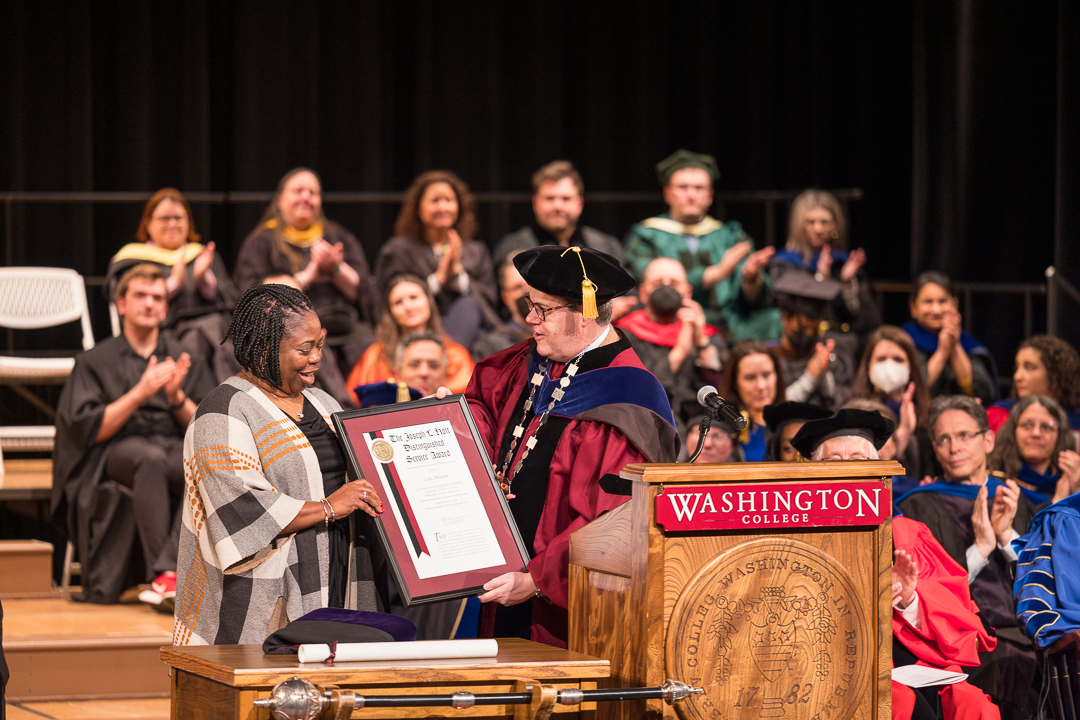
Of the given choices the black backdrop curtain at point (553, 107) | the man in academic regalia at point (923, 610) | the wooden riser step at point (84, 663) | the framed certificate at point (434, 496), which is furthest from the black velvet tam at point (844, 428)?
the black backdrop curtain at point (553, 107)

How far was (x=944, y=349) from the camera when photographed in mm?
6508

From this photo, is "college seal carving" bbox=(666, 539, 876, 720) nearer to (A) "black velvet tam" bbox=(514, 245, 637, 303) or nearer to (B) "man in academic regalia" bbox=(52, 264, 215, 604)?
(A) "black velvet tam" bbox=(514, 245, 637, 303)

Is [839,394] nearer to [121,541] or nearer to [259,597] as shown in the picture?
[121,541]

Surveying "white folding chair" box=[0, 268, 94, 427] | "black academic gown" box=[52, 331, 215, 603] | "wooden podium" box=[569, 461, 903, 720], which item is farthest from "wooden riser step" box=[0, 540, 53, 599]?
"wooden podium" box=[569, 461, 903, 720]

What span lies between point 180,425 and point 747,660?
3.79 m

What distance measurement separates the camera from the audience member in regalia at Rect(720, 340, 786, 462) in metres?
5.55

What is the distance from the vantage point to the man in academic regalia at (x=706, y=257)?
7105 millimetres

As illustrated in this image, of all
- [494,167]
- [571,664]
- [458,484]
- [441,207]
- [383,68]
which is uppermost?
[383,68]

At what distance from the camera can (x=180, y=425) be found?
5496 millimetres

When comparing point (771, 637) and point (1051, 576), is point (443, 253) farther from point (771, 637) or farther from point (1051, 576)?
point (771, 637)

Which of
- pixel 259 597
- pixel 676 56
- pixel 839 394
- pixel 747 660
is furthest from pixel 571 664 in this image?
pixel 676 56

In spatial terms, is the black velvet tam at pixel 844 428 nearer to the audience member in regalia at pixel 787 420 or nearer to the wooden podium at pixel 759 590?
the audience member in regalia at pixel 787 420

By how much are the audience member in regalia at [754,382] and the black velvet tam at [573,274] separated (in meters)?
2.74

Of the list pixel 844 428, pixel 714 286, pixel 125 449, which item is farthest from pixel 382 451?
pixel 714 286
